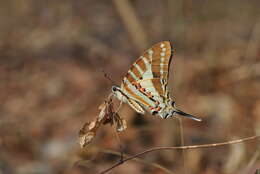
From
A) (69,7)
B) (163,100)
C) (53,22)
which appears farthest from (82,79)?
(163,100)

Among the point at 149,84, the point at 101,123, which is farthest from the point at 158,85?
the point at 101,123

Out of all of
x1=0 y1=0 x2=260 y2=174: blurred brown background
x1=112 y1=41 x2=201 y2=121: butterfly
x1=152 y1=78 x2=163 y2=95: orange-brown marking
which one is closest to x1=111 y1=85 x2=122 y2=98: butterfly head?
x1=112 y1=41 x2=201 y2=121: butterfly

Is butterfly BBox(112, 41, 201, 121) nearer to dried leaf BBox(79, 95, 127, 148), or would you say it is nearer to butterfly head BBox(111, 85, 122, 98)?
butterfly head BBox(111, 85, 122, 98)

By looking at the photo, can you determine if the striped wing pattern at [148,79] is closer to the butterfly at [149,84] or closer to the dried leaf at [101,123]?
the butterfly at [149,84]

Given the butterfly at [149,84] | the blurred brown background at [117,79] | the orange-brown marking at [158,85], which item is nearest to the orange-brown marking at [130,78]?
the butterfly at [149,84]

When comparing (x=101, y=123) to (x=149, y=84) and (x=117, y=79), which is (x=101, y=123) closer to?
(x=149, y=84)

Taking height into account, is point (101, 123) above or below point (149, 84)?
below
